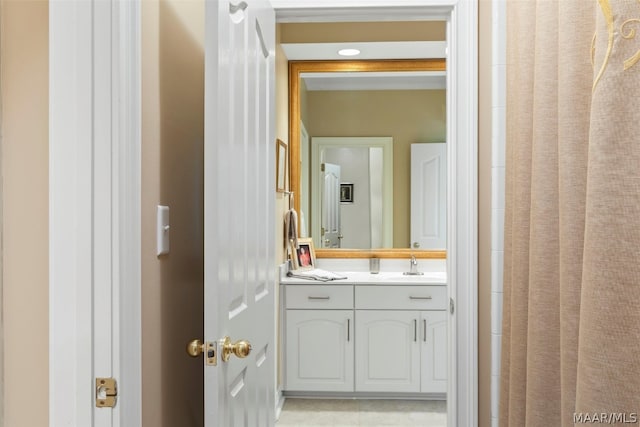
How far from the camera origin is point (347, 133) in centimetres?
409

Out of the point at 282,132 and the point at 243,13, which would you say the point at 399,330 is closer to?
the point at 282,132

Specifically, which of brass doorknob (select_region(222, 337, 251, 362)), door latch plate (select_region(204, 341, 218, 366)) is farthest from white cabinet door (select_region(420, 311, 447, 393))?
door latch plate (select_region(204, 341, 218, 366))

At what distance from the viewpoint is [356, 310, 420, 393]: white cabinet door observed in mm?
3447

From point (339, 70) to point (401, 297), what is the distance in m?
1.80

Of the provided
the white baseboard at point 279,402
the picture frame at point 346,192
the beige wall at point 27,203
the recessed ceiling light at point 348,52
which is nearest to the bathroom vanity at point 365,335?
the white baseboard at point 279,402

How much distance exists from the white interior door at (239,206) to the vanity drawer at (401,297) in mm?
1593

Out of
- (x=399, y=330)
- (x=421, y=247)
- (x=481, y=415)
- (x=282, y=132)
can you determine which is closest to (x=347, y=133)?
(x=282, y=132)

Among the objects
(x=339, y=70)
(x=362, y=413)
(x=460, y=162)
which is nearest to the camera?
(x=460, y=162)

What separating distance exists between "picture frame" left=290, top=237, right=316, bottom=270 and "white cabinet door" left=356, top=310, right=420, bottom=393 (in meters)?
0.57

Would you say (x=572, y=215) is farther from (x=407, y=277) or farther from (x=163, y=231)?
(x=407, y=277)

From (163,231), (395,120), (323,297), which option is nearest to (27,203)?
(163,231)

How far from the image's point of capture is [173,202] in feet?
4.55

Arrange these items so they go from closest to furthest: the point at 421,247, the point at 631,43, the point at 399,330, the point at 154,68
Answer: the point at 631,43 < the point at 154,68 < the point at 399,330 < the point at 421,247

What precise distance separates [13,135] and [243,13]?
0.70m
